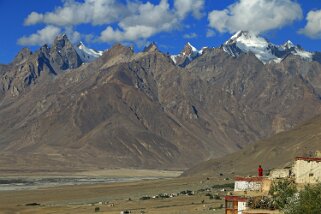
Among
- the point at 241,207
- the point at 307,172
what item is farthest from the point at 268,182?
the point at 241,207

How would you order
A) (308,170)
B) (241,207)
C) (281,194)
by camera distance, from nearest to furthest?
(281,194) → (241,207) → (308,170)

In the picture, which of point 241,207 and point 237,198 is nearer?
point 241,207

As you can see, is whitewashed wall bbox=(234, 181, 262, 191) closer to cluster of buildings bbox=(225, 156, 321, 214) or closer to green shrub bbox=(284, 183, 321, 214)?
cluster of buildings bbox=(225, 156, 321, 214)

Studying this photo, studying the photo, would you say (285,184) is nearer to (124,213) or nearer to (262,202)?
(262,202)

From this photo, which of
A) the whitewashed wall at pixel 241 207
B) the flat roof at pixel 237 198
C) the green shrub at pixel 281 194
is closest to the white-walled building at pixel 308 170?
the green shrub at pixel 281 194

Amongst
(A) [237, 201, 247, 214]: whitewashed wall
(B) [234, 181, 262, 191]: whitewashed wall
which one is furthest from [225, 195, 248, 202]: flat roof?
(B) [234, 181, 262, 191]: whitewashed wall

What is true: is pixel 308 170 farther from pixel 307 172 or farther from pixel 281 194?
pixel 281 194

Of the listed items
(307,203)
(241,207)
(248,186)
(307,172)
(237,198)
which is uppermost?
(307,172)

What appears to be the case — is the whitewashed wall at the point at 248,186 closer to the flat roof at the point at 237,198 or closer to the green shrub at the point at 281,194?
the flat roof at the point at 237,198

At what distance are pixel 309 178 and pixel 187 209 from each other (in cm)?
5624

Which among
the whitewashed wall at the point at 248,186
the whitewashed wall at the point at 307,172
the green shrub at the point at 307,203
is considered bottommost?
the green shrub at the point at 307,203

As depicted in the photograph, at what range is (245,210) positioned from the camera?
33719 mm

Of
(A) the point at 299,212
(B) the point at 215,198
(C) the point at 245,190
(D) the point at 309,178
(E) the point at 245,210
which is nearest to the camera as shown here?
(A) the point at 299,212

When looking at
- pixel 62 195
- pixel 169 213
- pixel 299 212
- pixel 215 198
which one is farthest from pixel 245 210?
pixel 62 195
